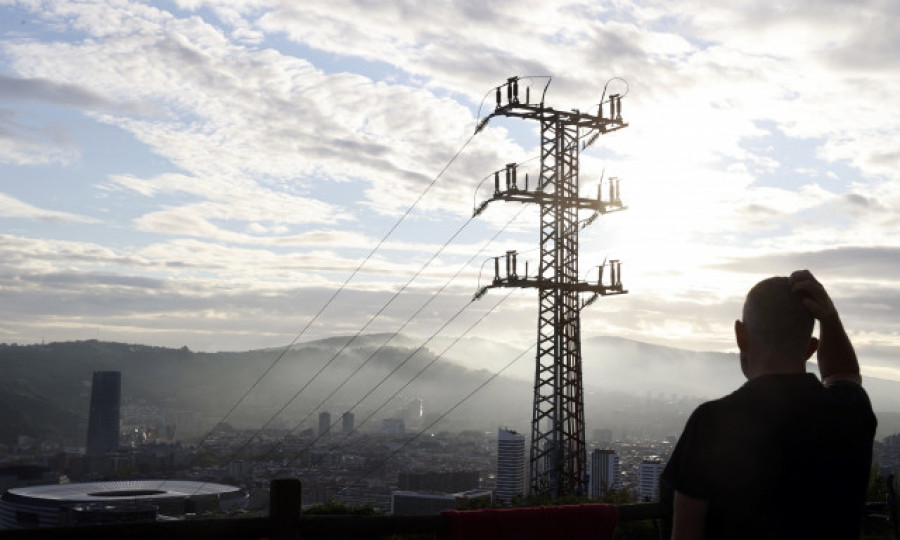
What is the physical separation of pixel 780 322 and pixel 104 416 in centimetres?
12227

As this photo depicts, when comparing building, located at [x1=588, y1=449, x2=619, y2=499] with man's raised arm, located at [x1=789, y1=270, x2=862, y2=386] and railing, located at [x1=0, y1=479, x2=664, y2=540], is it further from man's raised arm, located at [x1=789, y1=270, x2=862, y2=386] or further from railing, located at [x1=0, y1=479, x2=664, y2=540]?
man's raised arm, located at [x1=789, y1=270, x2=862, y2=386]

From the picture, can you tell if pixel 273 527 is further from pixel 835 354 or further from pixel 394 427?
pixel 394 427

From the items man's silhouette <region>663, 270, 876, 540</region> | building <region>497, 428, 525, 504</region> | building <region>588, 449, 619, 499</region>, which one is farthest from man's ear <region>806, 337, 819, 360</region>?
building <region>588, 449, 619, 499</region>

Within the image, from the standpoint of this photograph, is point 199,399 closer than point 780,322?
No

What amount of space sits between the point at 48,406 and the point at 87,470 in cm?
5222

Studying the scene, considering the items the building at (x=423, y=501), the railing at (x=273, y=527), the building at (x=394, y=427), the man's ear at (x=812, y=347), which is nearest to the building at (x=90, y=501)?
the building at (x=423, y=501)

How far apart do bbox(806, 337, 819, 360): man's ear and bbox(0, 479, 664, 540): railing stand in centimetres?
232

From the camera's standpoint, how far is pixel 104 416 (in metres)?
113

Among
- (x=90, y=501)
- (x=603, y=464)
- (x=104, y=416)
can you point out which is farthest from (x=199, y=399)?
(x=603, y=464)

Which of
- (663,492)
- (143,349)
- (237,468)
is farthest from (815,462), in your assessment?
(143,349)

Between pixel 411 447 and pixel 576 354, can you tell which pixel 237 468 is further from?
pixel 576 354

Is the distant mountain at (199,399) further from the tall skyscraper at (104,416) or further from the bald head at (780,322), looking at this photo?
the bald head at (780,322)

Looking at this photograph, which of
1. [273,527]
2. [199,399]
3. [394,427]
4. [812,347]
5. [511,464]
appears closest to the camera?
[812,347]

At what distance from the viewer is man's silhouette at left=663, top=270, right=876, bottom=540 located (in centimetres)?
252
